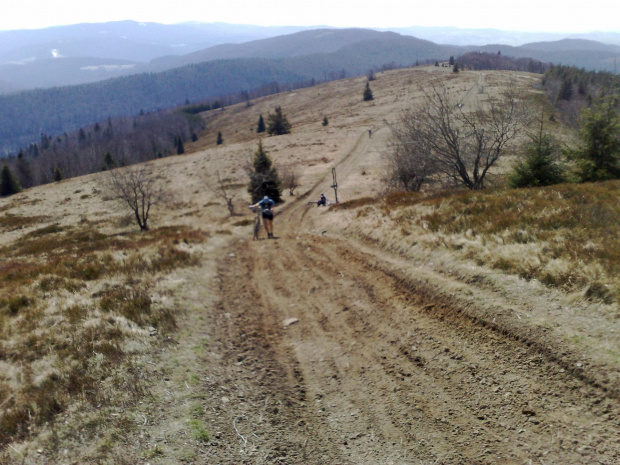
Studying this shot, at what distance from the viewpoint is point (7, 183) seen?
230 feet

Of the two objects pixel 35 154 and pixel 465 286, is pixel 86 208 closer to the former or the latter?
pixel 465 286

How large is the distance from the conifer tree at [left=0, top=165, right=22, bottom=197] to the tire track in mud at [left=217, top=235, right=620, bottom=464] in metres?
84.8

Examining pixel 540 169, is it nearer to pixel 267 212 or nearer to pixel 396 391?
pixel 267 212

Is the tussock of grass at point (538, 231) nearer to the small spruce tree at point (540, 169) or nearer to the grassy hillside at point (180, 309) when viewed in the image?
the grassy hillside at point (180, 309)

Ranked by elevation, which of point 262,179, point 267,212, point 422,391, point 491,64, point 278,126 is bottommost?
point 422,391

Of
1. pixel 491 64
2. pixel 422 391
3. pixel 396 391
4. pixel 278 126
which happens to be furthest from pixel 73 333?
pixel 491 64

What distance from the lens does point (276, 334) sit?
8.26 meters

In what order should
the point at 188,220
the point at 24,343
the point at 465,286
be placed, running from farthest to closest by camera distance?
1. the point at 188,220
2. the point at 465,286
3. the point at 24,343

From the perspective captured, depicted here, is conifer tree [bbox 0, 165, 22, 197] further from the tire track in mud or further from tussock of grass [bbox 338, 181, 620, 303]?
the tire track in mud

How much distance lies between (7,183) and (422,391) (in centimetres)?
8999

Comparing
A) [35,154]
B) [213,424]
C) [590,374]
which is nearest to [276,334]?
[213,424]

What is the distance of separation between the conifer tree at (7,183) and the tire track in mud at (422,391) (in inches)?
3339

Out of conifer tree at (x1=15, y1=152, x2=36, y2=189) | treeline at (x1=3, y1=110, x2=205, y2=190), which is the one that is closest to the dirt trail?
treeline at (x1=3, y1=110, x2=205, y2=190)

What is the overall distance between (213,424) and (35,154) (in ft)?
805
